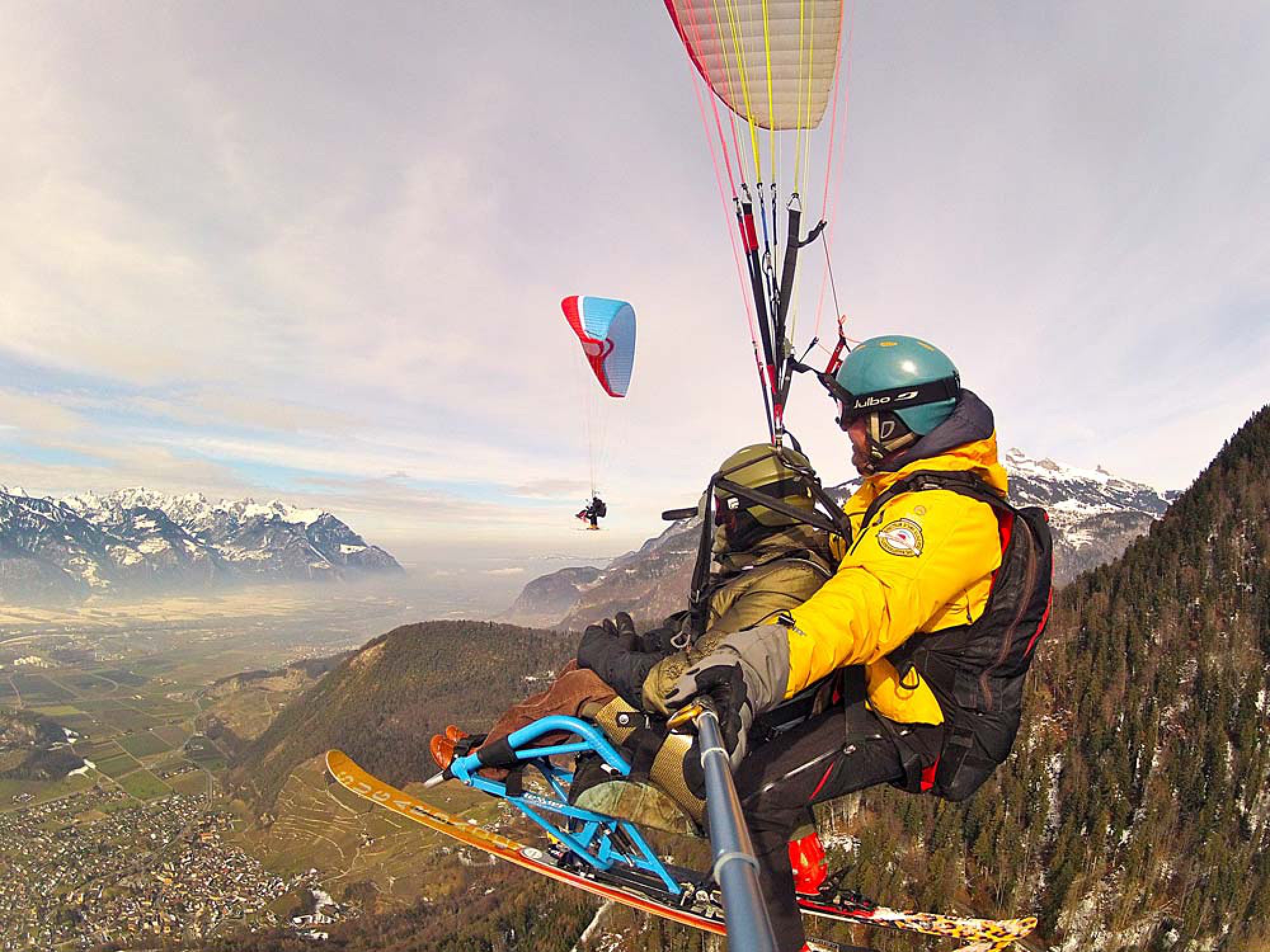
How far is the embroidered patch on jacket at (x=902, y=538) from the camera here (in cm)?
336

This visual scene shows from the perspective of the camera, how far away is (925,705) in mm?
4129

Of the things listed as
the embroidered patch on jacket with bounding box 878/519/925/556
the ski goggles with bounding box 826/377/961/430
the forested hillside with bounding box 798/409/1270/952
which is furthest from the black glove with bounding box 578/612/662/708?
the forested hillside with bounding box 798/409/1270/952

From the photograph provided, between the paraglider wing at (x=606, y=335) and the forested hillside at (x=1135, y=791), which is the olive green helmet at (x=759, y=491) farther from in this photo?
the forested hillside at (x=1135, y=791)

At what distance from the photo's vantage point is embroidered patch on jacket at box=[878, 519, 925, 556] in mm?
3361

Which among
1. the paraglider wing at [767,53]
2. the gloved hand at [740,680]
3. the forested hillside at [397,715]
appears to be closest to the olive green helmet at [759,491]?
the gloved hand at [740,680]

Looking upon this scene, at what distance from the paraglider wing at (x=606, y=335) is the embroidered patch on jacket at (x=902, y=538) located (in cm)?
1654

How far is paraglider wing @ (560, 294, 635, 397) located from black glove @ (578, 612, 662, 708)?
1416cm

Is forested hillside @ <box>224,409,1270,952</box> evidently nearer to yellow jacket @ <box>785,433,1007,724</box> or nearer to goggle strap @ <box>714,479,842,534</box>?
goggle strap @ <box>714,479,842,534</box>

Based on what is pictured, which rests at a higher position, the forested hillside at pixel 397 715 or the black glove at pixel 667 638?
the black glove at pixel 667 638

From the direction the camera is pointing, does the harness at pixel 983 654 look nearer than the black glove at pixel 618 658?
Yes

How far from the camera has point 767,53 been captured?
32.1ft

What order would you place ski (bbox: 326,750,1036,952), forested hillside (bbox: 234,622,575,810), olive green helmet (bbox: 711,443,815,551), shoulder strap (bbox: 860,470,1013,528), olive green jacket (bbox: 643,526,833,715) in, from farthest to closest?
forested hillside (bbox: 234,622,575,810) < ski (bbox: 326,750,1036,952) < olive green helmet (bbox: 711,443,815,551) < olive green jacket (bbox: 643,526,833,715) < shoulder strap (bbox: 860,470,1013,528)

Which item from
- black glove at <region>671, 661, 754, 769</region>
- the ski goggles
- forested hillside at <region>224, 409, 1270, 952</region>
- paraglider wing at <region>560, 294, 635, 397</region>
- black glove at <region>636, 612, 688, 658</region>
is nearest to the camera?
black glove at <region>671, 661, 754, 769</region>

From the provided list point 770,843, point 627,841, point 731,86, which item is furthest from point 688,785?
point 731,86
